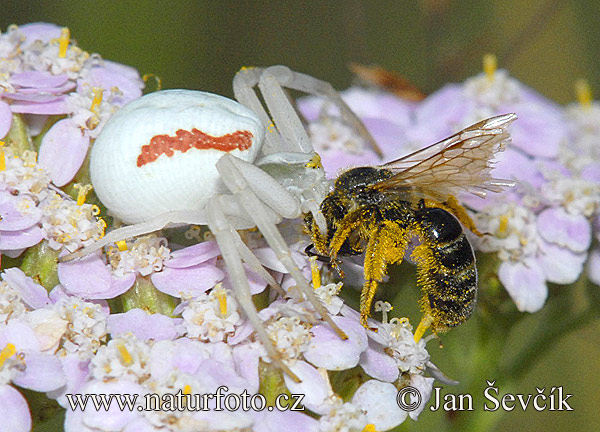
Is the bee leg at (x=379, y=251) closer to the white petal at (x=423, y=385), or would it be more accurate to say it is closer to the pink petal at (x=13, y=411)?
the white petal at (x=423, y=385)

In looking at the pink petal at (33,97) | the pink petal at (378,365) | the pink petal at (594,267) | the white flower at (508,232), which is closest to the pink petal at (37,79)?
the pink petal at (33,97)

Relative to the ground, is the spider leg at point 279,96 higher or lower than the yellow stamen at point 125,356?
higher

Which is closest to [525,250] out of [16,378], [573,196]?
[573,196]

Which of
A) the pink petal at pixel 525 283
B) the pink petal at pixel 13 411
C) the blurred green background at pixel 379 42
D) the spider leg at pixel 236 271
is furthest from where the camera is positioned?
the blurred green background at pixel 379 42

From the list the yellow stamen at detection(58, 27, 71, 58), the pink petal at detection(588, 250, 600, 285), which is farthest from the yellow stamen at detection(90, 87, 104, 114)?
the pink petal at detection(588, 250, 600, 285)

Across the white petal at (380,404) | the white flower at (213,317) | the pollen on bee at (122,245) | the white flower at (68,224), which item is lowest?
the white petal at (380,404)

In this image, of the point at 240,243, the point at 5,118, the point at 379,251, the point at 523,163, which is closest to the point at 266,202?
the point at 240,243
